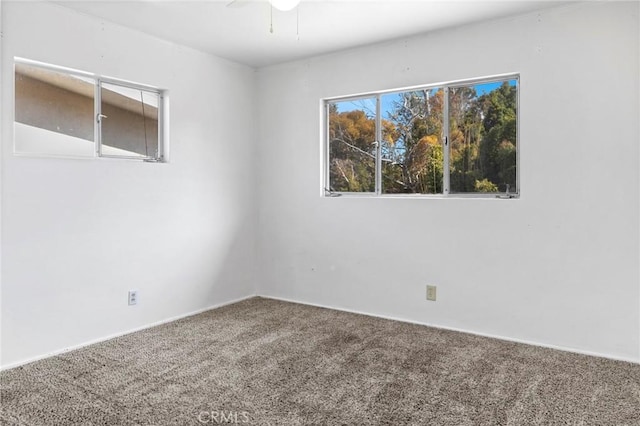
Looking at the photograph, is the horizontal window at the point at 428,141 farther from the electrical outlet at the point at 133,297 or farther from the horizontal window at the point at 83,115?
the electrical outlet at the point at 133,297

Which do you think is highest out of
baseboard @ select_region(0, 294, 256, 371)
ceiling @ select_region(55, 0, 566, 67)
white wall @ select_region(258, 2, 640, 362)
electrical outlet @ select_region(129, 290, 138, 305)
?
ceiling @ select_region(55, 0, 566, 67)

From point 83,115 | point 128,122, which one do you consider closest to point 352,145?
point 128,122

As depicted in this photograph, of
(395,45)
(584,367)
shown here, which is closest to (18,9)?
(395,45)

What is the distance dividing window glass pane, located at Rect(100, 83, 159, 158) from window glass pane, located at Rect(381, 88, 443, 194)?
6.48ft

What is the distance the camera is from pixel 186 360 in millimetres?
2857

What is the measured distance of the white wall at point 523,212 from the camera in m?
2.89

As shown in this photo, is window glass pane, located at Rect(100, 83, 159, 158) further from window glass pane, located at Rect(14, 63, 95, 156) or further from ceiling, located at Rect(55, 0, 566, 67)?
ceiling, located at Rect(55, 0, 566, 67)

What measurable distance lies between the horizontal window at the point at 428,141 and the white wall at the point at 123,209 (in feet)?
3.42

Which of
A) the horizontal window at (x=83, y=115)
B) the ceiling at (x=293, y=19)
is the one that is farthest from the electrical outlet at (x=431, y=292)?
the horizontal window at (x=83, y=115)

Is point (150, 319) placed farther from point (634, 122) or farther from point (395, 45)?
point (634, 122)

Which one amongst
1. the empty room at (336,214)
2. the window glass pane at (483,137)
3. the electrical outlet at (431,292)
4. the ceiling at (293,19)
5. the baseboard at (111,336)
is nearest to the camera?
the empty room at (336,214)

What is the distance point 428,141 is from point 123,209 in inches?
98.1

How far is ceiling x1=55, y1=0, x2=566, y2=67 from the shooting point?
9.75 ft

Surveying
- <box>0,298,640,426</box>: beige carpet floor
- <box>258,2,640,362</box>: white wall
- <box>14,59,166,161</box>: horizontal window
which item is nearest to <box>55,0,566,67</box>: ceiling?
<box>258,2,640,362</box>: white wall
